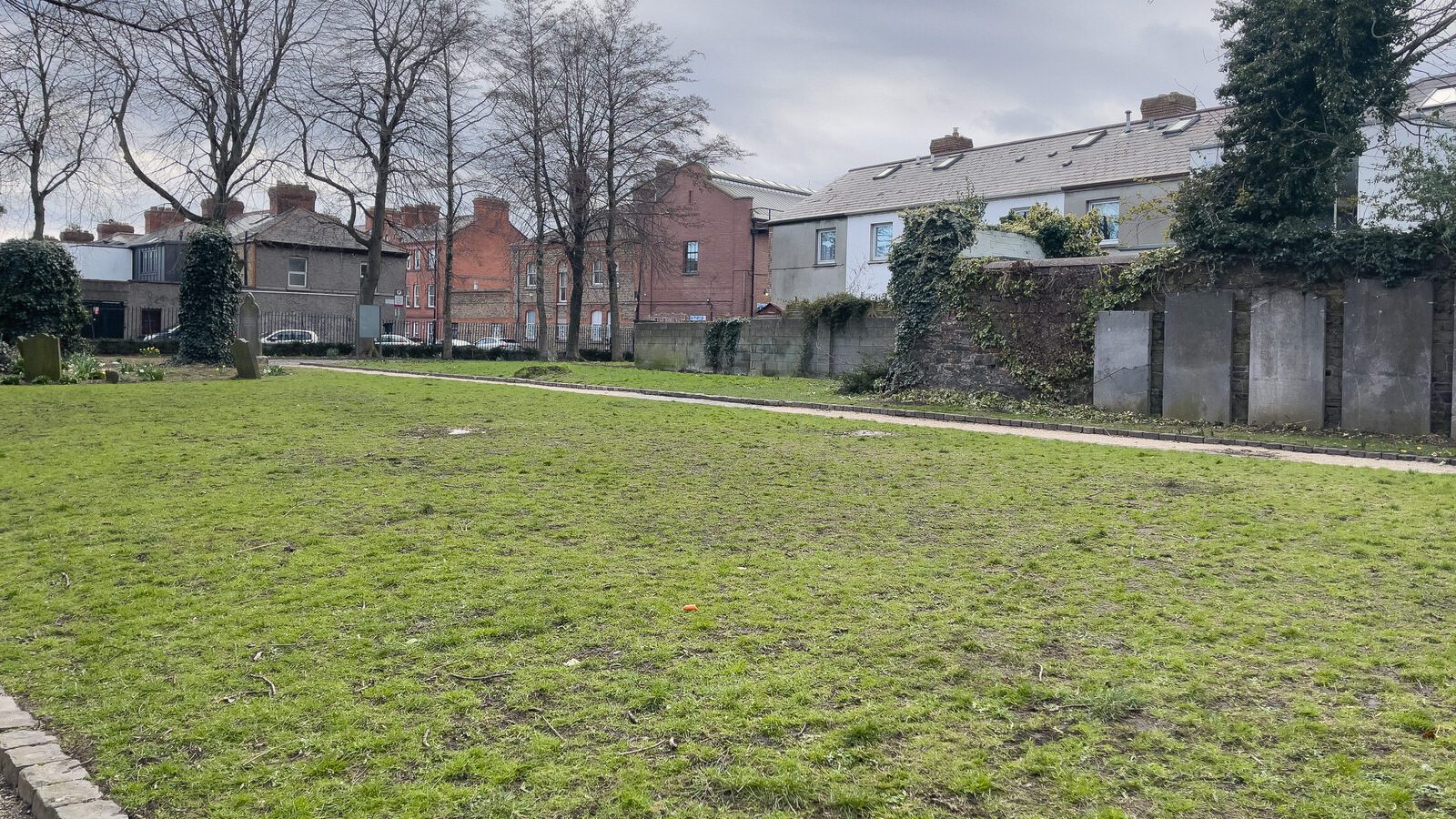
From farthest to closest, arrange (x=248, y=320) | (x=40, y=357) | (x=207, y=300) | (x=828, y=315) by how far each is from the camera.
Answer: (x=828, y=315) < (x=207, y=300) < (x=248, y=320) < (x=40, y=357)

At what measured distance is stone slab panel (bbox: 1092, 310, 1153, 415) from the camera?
17406 millimetres

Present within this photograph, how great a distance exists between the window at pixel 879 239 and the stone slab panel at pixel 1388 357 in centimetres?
2331

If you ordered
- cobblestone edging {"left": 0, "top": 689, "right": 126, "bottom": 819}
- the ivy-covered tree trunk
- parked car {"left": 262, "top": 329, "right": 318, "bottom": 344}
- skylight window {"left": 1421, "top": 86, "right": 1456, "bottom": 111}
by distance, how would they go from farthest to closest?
parked car {"left": 262, "top": 329, "right": 318, "bottom": 344} < the ivy-covered tree trunk < skylight window {"left": 1421, "top": 86, "right": 1456, "bottom": 111} < cobblestone edging {"left": 0, "top": 689, "right": 126, "bottom": 819}

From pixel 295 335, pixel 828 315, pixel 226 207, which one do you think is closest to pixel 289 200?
pixel 295 335

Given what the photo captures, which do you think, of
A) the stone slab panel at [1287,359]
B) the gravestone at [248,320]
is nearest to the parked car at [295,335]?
the gravestone at [248,320]

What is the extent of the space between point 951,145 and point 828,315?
17439 mm

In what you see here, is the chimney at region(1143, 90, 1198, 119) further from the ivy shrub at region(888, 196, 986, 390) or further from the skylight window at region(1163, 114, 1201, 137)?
the ivy shrub at region(888, 196, 986, 390)

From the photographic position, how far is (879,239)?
38406 millimetres

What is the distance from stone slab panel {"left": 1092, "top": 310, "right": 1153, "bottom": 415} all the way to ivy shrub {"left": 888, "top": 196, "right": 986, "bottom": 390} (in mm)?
3546

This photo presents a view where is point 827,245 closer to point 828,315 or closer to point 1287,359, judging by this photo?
point 828,315

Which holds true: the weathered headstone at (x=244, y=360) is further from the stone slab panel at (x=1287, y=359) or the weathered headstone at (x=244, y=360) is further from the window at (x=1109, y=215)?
the window at (x=1109, y=215)

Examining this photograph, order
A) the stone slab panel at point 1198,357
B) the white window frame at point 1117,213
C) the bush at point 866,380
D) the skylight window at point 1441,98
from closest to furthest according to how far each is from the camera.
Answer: the stone slab panel at point 1198,357
the skylight window at point 1441,98
the bush at point 866,380
the white window frame at point 1117,213

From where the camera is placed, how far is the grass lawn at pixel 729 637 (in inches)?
144

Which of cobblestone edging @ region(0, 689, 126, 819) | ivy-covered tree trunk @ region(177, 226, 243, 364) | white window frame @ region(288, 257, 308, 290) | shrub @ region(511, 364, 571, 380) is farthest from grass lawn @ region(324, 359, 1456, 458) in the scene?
white window frame @ region(288, 257, 308, 290)
